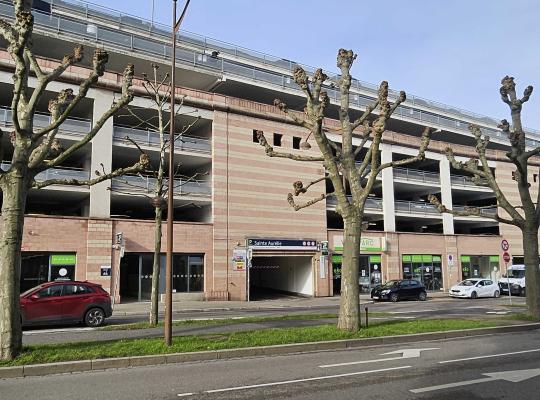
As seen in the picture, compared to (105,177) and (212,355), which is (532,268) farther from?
(105,177)

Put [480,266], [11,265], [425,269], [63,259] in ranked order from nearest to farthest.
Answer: [11,265] → [63,259] → [425,269] → [480,266]

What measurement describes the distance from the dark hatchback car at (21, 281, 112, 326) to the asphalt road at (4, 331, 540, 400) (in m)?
7.73

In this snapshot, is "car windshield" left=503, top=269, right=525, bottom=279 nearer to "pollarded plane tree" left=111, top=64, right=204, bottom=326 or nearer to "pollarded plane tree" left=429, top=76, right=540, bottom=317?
"pollarded plane tree" left=429, top=76, right=540, bottom=317

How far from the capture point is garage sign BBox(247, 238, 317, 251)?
30.7 metres

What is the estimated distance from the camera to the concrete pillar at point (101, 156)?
2653 centimetres

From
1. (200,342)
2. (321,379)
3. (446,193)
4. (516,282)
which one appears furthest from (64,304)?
(446,193)

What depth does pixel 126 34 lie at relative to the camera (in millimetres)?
32250

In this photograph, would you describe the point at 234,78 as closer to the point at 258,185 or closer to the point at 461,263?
the point at 258,185

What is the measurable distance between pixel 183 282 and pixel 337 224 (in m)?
16.6

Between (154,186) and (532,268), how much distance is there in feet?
68.3

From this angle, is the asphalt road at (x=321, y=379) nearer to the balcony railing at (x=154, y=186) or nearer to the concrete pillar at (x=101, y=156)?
the concrete pillar at (x=101, y=156)

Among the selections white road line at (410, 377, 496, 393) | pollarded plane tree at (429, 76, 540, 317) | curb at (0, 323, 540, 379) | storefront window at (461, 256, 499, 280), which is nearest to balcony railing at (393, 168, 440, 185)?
storefront window at (461, 256, 499, 280)

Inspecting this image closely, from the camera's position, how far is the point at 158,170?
869 inches

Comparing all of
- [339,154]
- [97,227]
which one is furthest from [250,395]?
[97,227]
